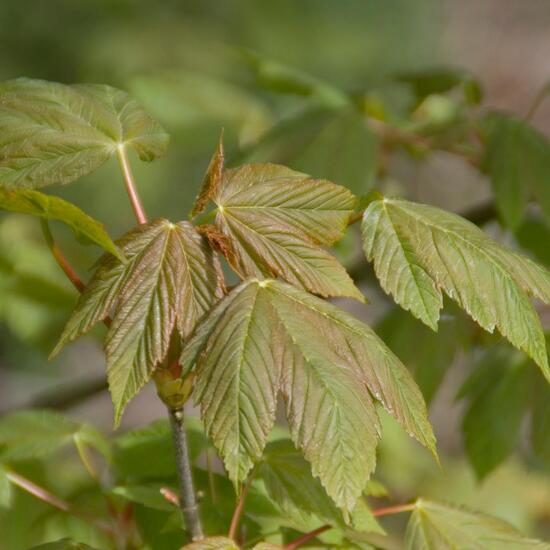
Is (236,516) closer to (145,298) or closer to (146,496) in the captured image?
(146,496)

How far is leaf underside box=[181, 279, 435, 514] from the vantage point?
72cm

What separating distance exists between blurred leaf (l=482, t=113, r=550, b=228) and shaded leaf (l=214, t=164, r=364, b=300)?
498 millimetres

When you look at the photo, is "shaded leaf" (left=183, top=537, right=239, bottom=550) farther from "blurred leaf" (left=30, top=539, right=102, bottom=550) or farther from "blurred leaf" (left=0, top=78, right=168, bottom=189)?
"blurred leaf" (left=0, top=78, right=168, bottom=189)

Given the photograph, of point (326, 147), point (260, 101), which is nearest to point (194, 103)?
point (326, 147)

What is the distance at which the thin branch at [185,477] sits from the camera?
0.81 m

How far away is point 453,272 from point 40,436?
1.50ft

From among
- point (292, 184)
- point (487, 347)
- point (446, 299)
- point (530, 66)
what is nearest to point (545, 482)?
point (487, 347)

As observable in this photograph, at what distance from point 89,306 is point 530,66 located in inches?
170

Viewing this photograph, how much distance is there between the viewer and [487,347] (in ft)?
4.43

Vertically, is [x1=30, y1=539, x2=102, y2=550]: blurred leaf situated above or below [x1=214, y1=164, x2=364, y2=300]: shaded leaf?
below

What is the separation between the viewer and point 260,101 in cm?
316

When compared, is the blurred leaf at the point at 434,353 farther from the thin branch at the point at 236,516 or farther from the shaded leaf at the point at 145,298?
the shaded leaf at the point at 145,298

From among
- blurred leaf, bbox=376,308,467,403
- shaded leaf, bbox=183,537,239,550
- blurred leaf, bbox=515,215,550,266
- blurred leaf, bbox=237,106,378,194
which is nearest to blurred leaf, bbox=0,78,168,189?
shaded leaf, bbox=183,537,239,550

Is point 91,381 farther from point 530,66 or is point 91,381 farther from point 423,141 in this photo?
point 530,66
